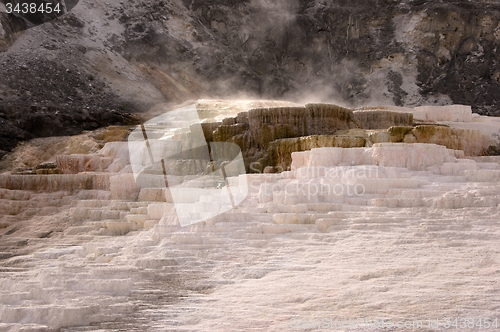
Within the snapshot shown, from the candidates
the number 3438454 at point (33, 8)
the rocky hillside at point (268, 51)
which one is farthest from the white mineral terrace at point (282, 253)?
the number 3438454 at point (33, 8)

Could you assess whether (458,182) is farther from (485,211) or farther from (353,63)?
(353,63)

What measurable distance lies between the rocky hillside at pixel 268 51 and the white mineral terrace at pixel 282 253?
13338 millimetres

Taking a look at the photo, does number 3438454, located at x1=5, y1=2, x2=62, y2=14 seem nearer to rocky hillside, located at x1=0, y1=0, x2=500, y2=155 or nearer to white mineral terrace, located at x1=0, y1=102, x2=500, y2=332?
rocky hillside, located at x1=0, y1=0, x2=500, y2=155

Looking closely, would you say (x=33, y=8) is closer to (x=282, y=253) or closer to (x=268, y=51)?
(x=268, y=51)

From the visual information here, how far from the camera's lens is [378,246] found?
5.33 meters

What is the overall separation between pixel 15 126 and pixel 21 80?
241 cm

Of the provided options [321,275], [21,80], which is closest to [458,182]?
[321,275]

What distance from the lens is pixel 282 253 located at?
5488mm

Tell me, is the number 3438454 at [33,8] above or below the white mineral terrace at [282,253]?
above

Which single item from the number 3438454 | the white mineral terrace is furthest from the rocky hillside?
the white mineral terrace

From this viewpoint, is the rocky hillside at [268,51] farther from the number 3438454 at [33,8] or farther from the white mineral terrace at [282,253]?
the white mineral terrace at [282,253]

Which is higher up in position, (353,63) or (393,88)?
(353,63)

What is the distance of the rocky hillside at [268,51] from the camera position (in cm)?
2127

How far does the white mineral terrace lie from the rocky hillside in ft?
43.8
